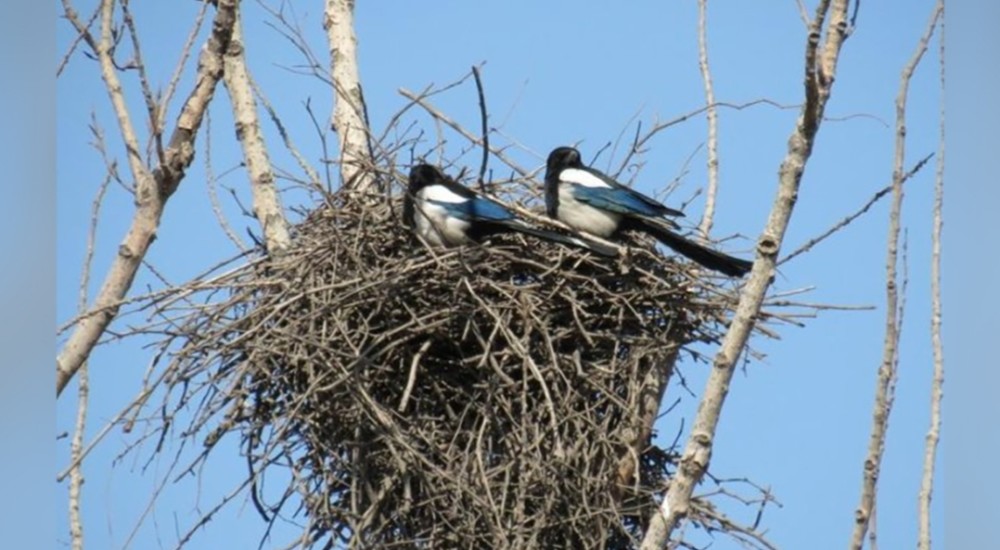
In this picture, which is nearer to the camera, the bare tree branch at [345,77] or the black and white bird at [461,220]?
the black and white bird at [461,220]

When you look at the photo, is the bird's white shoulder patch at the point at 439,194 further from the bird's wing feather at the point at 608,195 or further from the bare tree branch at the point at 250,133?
the bare tree branch at the point at 250,133

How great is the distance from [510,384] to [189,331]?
1072 mm

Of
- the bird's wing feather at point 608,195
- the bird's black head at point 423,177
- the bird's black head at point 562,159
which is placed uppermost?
the bird's black head at point 562,159

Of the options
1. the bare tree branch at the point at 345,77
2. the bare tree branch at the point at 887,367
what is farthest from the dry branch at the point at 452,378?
the bare tree branch at the point at 887,367

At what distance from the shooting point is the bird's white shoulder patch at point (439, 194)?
5766mm

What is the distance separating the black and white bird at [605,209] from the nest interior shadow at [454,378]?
0.10 metres

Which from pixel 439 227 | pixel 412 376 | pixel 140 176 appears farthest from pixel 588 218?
pixel 140 176

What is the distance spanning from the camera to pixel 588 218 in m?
5.91

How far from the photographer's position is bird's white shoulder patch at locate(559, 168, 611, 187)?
6062 millimetres

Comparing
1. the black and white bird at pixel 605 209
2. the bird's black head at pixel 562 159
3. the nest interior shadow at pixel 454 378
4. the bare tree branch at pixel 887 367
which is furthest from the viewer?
the bird's black head at pixel 562 159

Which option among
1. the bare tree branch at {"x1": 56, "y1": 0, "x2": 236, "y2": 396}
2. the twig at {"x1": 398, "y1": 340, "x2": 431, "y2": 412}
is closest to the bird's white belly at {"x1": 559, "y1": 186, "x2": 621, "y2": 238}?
the twig at {"x1": 398, "y1": 340, "x2": 431, "y2": 412}

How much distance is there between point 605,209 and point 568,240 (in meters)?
0.38

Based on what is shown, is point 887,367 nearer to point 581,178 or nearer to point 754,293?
point 754,293

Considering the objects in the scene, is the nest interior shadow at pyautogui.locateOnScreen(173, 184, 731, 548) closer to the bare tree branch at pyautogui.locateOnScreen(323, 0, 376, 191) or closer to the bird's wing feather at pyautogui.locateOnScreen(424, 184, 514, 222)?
the bird's wing feather at pyautogui.locateOnScreen(424, 184, 514, 222)
